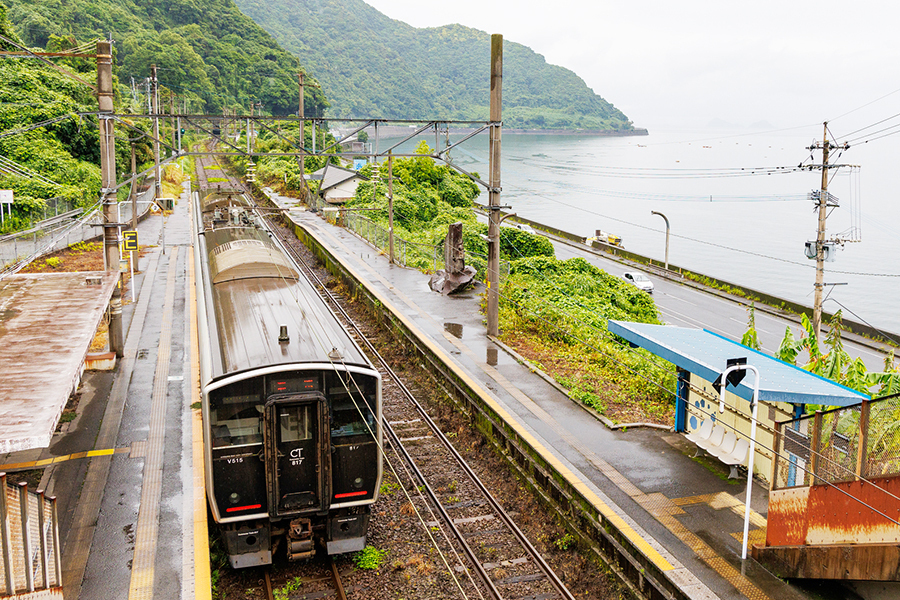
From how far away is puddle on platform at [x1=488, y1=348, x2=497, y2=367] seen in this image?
16.4 metres

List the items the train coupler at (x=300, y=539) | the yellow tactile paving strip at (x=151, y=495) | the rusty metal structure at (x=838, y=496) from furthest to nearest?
the train coupler at (x=300, y=539) → the yellow tactile paving strip at (x=151, y=495) → the rusty metal structure at (x=838, y=496)

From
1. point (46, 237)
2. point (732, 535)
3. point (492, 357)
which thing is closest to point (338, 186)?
point (46, 237)

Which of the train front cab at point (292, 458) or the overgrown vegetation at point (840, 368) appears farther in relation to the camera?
the overgrown vegetation at point (840, 368)

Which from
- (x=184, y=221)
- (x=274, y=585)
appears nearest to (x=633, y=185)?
(x=184, y=221)

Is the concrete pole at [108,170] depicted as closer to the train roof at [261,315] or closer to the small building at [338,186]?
the train roof at [261,315]

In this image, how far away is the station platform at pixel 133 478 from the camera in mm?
8289

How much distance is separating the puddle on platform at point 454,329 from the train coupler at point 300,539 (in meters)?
9.94

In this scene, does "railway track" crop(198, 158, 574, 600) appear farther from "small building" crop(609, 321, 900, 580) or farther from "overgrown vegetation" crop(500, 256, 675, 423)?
"overgrown vegetation" crop(500, 256, 675, 423)

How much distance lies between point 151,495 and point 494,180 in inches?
421

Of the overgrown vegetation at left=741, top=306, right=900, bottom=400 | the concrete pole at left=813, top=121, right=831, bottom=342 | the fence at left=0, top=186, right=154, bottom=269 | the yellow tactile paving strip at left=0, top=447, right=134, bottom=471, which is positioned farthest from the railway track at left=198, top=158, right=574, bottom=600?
the concrete pole at left=813, top=121, right=831, bottom=342

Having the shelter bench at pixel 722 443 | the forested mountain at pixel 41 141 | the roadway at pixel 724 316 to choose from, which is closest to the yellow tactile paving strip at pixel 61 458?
the shelter bench at pixel 722 443

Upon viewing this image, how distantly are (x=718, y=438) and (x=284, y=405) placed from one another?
680 cm

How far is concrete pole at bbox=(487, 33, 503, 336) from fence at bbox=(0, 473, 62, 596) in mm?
11720

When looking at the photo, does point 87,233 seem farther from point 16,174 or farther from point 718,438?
point 718,438
